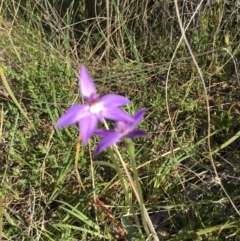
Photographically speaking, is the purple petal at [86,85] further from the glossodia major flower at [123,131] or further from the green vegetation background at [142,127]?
the green vegetation background at [142,127]

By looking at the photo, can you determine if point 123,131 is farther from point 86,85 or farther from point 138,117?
point 86,85

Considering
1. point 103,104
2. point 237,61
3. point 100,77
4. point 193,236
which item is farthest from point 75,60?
point 103,104

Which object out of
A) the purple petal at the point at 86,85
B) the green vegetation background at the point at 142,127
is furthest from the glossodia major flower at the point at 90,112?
the green vegetation background at the point at 142,127

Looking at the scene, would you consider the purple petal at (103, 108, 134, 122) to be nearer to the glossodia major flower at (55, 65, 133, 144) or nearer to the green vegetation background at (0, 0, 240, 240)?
the glossodia major flower at (55, 65, 133, 144)

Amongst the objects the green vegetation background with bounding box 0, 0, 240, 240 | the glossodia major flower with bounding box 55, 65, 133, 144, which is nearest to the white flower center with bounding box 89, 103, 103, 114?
the glossodia major flower with bounding box 55, 65, 133, 144

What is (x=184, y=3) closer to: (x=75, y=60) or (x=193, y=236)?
(x=75, y=60)

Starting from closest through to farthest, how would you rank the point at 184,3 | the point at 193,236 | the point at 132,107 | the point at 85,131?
the point at 85,131
the point at 193,236
the point at 132,107
the point at 184,3

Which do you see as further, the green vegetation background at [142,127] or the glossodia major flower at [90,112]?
the green vegetation background at [142,127]
